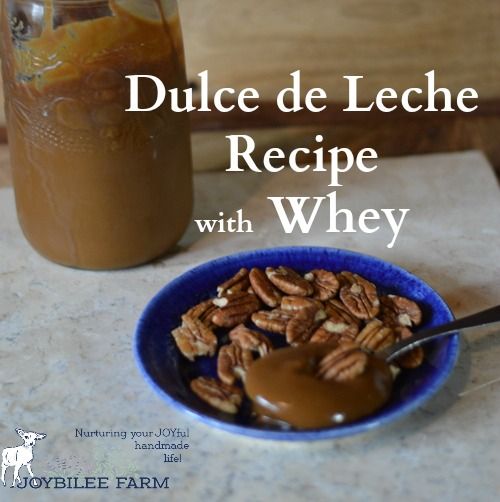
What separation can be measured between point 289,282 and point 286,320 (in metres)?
0.05

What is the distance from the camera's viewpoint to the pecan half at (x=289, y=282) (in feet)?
2.56

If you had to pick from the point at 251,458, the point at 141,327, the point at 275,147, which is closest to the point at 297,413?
the point at 251,458

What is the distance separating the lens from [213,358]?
0.73m

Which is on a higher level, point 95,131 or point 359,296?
point 95,131

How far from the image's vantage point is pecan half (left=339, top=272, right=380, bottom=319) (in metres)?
0.75

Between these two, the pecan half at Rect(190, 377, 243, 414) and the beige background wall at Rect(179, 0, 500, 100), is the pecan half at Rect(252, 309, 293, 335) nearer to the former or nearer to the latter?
the pecan half at Rect(190, 377, 243, 414)

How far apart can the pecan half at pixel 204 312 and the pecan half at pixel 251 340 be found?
3cm

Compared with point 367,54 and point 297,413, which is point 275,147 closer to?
point 367,54

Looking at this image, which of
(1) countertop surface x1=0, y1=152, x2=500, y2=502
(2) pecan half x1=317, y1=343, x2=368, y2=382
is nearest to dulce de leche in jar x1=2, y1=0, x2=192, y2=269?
(1) countertop surface x1=0, y1=152, x2=500, y2=502

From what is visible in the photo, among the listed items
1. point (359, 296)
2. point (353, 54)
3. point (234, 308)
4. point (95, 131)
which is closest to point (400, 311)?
point (359, 296)

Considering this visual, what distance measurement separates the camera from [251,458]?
64cm

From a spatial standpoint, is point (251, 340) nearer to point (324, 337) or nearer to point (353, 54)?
point (324, 337)

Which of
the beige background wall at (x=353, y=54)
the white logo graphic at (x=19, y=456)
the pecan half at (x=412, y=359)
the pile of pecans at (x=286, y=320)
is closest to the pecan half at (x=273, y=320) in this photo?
the pile of pecans at (x=286, y=320)

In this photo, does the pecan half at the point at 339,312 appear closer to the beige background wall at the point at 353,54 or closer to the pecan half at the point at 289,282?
the pecan half at the point at 289,282
